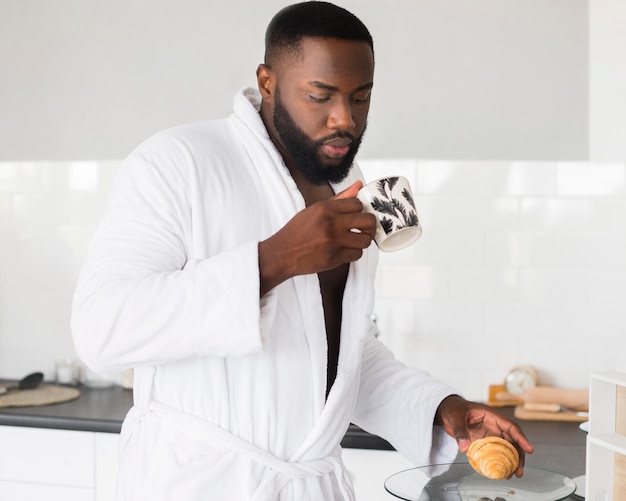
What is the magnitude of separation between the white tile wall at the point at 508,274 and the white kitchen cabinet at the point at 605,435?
47.7 inches

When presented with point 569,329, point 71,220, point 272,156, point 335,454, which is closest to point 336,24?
point 272,156

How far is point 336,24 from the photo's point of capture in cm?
141

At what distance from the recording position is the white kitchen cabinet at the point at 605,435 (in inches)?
61.7

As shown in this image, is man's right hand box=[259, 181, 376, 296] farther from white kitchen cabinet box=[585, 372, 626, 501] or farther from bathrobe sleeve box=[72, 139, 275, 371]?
white kitchen cabinet box=[585, 372, 626, 501]

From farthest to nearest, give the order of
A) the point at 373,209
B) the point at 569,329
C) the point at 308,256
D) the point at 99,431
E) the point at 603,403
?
the point at 569,329, the point at 99,431, the point at 603,403, the point at 373,209, the point at 308,256

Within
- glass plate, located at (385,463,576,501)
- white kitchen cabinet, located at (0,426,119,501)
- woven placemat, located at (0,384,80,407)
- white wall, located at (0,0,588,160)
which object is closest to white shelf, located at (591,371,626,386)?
glass plate, located at (385,463,576,501)

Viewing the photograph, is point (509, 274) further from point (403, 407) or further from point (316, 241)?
point (316, 241)

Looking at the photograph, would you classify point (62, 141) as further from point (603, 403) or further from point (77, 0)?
point (603, 403)

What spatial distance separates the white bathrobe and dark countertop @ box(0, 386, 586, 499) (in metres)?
0.93

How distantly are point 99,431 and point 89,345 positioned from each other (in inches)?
56.0

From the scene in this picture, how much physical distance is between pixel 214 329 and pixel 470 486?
23.0 inches

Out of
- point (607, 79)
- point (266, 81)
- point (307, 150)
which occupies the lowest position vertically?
point (307, 150)

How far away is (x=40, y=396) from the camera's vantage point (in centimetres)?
285

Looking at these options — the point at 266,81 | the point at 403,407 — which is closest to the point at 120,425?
the point at 403,407
